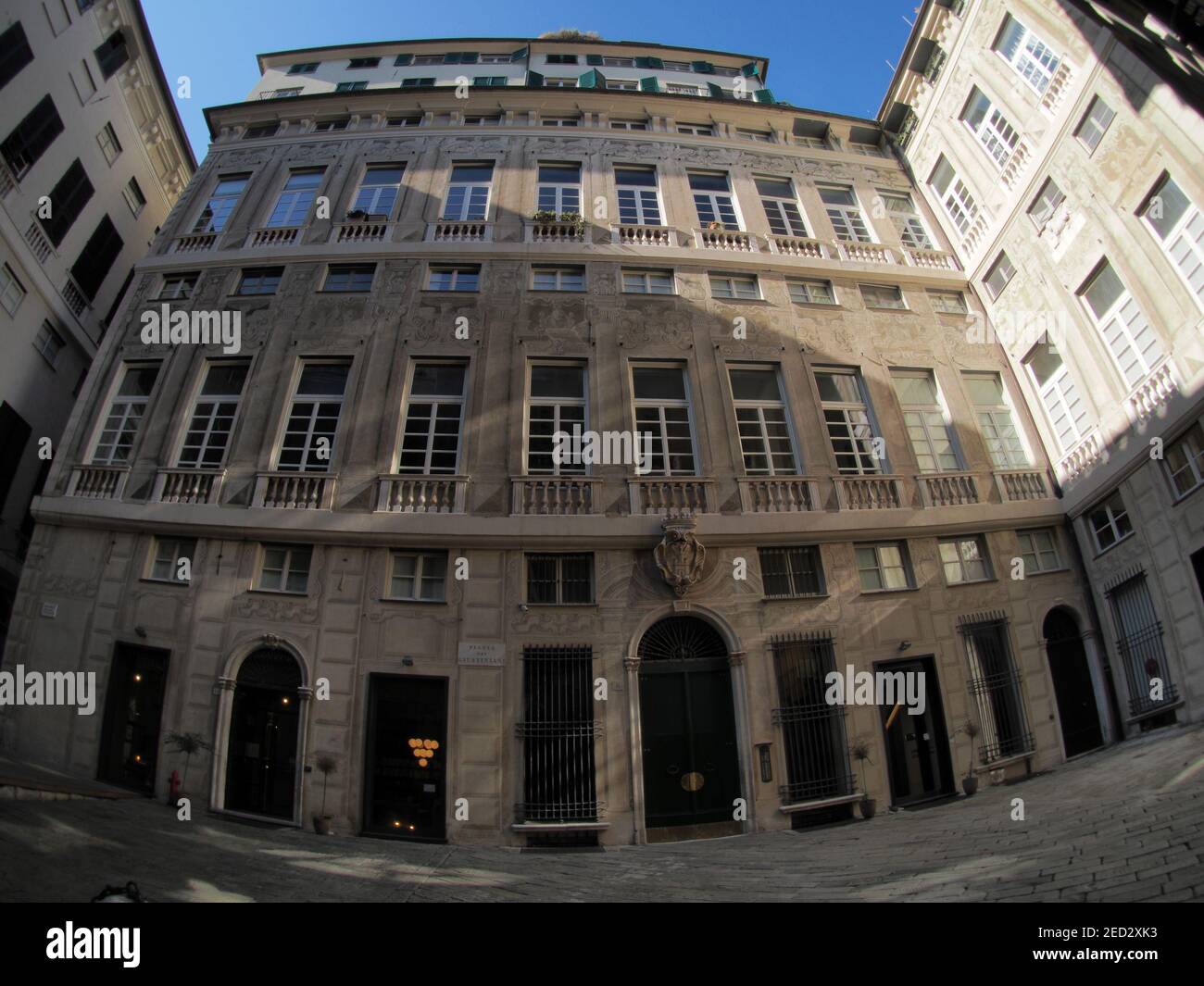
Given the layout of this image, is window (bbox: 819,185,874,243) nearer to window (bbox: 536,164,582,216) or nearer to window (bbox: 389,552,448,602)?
window (bbox: 536,164,582,216)

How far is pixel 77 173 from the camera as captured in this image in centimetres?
1659

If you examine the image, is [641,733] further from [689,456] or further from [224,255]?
[224,255]

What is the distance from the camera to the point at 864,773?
11133 millimetres

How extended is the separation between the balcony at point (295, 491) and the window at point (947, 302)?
648 inches

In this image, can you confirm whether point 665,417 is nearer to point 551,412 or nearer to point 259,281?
point 551,412

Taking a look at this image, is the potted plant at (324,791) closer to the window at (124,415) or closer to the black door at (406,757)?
the black door at (406,757)

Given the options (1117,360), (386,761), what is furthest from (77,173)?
(1117,360)

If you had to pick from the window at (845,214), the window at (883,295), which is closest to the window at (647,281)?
the window at (883,295)

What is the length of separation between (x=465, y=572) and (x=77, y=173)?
55.6 ft

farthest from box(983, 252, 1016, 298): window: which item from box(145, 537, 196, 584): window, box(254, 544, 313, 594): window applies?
box(145, 537, 196, 584): window

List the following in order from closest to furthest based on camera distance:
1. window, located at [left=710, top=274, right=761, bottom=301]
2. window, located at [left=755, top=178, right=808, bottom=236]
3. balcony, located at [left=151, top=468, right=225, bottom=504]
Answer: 1. balcony, located at [left=151, top=468, right=225, bottom=504]
2. window, located at [left=710, top=274, right=761, bottom=301]
3. window, located at [left=755, top=178, right=808, bottom=236]

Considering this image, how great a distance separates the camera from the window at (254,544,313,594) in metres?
11.8

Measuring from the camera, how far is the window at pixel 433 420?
42.4 ft

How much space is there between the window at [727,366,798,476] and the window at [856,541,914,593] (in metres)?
2.38
